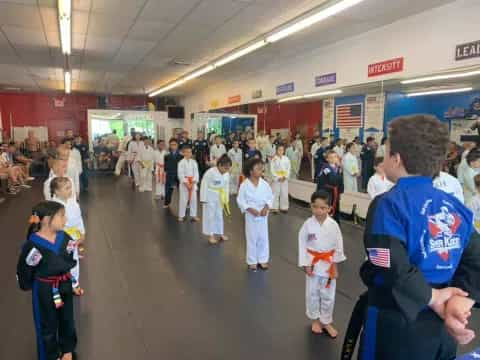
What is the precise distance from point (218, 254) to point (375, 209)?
4.12 meters

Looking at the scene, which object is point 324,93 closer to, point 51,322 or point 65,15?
point 65,15

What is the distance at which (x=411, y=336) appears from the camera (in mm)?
1283

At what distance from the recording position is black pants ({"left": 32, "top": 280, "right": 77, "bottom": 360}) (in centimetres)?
241

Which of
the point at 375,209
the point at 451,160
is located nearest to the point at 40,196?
the point at 451,160

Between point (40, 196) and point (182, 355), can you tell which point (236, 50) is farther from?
point (40, 196)

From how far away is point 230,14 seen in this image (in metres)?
5.67

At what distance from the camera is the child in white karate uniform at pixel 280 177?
26.1 ft

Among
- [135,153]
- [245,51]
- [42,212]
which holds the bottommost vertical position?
[42,212]

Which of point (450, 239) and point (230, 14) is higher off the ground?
point (230, 14)

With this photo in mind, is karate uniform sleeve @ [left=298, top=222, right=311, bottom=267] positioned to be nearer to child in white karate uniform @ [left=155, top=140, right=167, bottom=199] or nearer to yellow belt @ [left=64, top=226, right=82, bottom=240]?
yellow belt @ [left=64, top=226, right=82, bottom=240]

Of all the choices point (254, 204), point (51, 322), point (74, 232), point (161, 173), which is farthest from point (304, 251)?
point (161, 173)

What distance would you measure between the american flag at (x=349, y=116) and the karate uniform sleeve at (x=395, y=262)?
6.22 metres

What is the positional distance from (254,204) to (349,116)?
3.97 m

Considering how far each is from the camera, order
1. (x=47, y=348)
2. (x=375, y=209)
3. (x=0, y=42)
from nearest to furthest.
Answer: (x=375, y=209), (x=47, y=348), (x=0, y=42)
